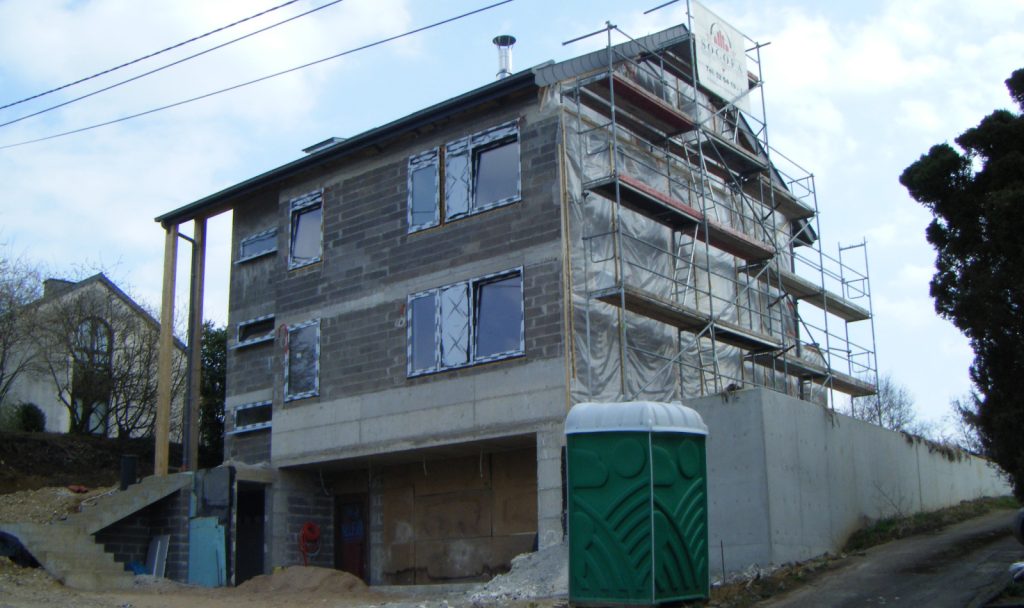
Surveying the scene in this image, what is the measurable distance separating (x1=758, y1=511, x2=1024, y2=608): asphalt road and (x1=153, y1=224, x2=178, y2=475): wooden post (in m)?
15.4

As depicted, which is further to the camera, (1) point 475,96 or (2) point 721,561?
(1) point 475,96

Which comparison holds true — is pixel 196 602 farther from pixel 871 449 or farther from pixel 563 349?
pixel 871 449

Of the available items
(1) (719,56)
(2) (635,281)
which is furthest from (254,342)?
(1) (719,56)

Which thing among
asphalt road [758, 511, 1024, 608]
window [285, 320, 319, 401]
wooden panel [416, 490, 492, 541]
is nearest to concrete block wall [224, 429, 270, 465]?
window [285, 320, 319, 401]

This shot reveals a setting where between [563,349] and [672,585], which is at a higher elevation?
[563,349]

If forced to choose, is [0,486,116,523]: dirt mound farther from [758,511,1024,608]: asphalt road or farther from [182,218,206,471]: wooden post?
[758,511,1024,608]: asphalt road

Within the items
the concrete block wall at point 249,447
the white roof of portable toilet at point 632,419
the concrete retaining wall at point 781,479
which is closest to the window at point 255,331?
the concrete block wall at point 249,447

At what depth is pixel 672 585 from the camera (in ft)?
37.7

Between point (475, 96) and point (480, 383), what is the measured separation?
5.34 metres

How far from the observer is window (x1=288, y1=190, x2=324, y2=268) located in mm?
23438

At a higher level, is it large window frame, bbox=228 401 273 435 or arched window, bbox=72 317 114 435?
arched window, bbox=72 317 114 435

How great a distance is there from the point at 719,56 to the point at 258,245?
11.3m

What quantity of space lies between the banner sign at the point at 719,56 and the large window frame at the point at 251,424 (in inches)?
460

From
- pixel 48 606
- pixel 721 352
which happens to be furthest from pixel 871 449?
pixel 48 606
